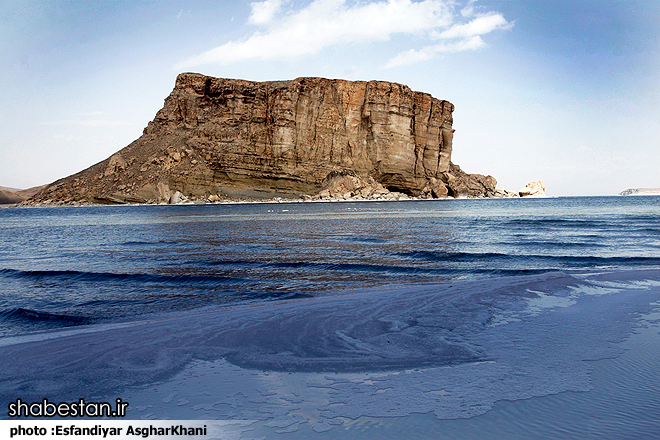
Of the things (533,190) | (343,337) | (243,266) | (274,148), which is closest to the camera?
(343,337)

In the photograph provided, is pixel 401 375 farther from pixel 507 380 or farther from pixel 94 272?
pixel 94 272

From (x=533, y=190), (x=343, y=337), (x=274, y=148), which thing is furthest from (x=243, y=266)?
(x=533, y=190)

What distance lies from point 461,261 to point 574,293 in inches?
165

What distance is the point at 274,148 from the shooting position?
83.7 m

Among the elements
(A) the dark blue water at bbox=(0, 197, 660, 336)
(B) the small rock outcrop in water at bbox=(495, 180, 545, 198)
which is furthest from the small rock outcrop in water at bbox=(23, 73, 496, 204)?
(A) the dark blue water at bbox=(0, 197, 660, 336)

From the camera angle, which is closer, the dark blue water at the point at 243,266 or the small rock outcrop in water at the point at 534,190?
the dark blue water at the point at 243,266

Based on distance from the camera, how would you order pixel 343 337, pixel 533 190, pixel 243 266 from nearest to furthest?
pixel 343 337
pixel 243 266
pixel 533 190

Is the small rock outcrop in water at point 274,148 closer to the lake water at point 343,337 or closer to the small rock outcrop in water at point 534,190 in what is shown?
the small rock outcrop in water at point 534,190

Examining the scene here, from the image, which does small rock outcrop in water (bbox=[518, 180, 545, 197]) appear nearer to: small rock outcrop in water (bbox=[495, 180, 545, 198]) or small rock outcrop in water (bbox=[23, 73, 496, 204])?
small rock outcrop in water (bbox=[495, 180, 545, 198])

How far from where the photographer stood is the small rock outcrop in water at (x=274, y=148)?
82.4 meters

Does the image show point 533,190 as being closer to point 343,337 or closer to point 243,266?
point 243,266

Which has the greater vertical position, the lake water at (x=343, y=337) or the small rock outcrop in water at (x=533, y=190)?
the small rock outcrop in water at (x=533, y=190)

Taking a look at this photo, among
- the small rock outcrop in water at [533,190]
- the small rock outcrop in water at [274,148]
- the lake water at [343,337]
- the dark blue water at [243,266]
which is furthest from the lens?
the small rock outcrop in water at [533,190]

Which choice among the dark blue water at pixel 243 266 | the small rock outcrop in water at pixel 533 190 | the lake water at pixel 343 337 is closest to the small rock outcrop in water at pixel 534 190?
the small rock outcrop in water at pixel 533 190
